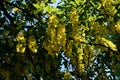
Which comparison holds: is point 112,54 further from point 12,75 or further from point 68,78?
point 12,75

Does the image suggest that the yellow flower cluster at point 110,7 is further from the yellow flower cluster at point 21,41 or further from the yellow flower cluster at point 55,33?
the yellow flower cluster at point 21,41

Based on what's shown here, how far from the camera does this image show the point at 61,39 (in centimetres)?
585

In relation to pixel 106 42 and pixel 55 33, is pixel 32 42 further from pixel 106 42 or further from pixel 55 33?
pixel 106 42

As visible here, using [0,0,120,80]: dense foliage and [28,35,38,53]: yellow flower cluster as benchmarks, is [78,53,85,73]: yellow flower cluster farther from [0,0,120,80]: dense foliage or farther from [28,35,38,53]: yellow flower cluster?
[28,35,38,53]: yellow flower cluster

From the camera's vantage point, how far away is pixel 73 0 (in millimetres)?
5867

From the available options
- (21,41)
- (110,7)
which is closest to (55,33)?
(21,41)

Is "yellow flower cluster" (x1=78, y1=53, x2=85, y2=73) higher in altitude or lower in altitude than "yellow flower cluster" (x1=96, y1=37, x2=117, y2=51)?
lower

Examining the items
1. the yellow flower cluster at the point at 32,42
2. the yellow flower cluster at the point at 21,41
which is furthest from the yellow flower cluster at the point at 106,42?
the yellow flower cluster at the point at 21,41

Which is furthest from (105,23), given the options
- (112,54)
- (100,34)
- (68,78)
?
(68,78)

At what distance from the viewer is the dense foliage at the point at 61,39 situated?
19.2 ft

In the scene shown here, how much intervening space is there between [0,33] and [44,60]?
3.44 ft

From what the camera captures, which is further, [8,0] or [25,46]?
[8,0]

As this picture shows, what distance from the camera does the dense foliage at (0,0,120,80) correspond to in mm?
5863

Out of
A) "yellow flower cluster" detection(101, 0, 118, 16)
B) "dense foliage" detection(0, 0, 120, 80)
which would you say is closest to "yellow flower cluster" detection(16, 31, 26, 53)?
"dense foliage" detection(0, 0, 120, 80)
